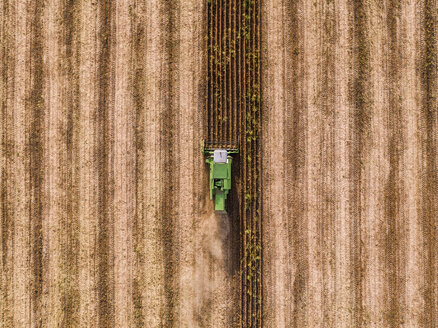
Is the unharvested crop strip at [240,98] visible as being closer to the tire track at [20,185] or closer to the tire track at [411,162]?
the tire track at [411,162]

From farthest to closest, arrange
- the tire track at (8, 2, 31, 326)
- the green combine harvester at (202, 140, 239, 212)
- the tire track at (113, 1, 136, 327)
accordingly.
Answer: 1. the tire track at (8, 2, 31, 326)
2. the tire track at (113, 1, 136, 327)
3. the green combine harvester at (202, 140, 239, 212)

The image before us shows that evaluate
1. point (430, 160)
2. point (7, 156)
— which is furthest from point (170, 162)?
point (430, 160)

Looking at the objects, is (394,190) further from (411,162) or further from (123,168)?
(123,168)

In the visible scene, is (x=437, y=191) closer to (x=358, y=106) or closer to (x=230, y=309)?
(x=358, y=106)

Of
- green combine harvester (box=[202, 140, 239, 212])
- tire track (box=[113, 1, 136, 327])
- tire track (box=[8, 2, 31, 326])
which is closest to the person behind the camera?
green combine harvester (box=[202, 140, 239, 212])

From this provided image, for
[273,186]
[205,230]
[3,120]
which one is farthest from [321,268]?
[3,120]

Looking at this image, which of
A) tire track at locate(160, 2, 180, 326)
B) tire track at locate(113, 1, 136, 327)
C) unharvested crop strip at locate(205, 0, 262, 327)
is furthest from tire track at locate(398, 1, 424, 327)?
tire track at locate(113, 1, 136, 327)

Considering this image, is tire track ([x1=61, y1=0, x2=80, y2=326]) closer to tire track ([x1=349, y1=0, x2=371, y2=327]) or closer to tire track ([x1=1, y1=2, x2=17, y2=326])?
tire track ([x1=1, y1=2, x2=17, y2=326])
